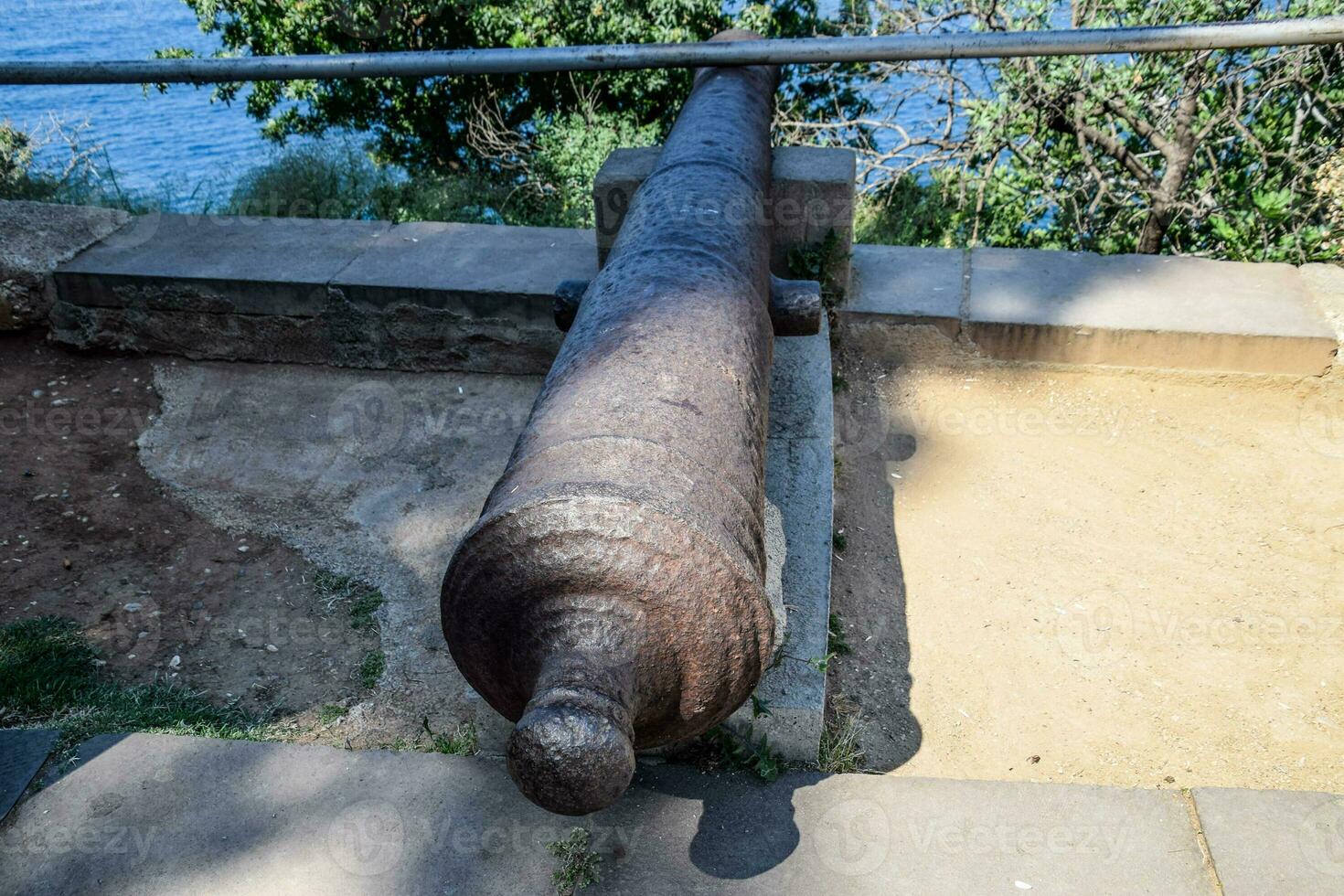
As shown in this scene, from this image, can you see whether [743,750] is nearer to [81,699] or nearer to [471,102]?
[81,699]

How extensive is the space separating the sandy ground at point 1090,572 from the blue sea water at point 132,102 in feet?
25.5

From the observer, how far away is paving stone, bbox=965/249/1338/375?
171 inches

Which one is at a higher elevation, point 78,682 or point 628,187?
point 628,187

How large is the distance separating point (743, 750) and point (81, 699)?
71.1 inches

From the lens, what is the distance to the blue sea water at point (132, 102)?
11977 millimetres

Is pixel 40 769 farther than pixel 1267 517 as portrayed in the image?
No

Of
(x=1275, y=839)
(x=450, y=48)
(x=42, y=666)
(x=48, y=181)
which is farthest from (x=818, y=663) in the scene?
(x=450, y=48)

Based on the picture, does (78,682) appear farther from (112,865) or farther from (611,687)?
(611,687)

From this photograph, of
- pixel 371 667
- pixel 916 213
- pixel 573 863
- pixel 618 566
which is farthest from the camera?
pixel 916 213

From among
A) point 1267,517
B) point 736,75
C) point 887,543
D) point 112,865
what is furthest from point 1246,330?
point 112,865

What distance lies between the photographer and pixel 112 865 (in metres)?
2.10

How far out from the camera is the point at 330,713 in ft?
9.80

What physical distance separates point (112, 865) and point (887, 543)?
2.59 metres

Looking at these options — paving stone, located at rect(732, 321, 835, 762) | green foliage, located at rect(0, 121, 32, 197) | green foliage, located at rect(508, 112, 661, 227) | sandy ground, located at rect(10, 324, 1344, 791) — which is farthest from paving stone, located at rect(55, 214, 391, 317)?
green foliage, located at rect(508, 112, 661, 227)
